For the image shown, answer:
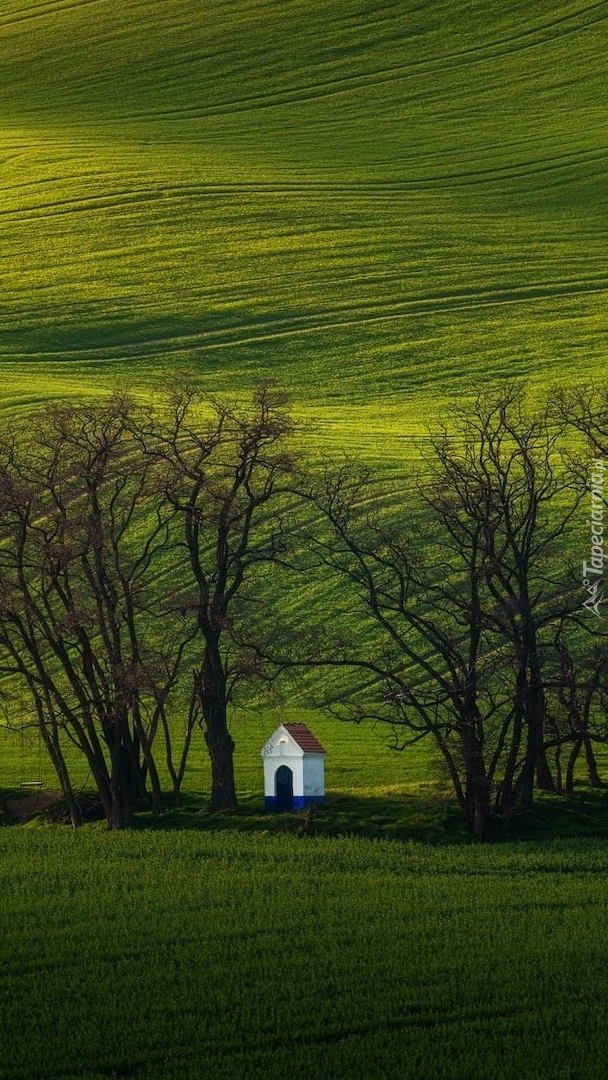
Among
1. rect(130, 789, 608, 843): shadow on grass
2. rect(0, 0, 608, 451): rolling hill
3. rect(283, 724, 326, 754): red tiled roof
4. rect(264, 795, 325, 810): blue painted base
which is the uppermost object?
rect(0, 0, 608, 451): rolling hill

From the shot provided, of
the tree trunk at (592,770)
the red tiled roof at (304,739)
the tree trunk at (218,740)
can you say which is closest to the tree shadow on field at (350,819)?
the tree trunk at (218,740)

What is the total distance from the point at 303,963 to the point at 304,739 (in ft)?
52.8

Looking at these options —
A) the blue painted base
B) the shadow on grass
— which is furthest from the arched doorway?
the shadow on grass

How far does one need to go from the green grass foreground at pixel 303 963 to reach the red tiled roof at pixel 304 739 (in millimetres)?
5804

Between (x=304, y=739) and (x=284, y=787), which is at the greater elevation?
(x=304, y=739)

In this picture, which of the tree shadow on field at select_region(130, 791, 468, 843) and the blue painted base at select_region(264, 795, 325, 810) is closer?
the tree shadow on field at select_region(130, 791, 468, 843)

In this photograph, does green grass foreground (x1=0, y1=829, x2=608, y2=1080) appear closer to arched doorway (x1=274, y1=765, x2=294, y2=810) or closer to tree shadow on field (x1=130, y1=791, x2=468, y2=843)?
tree shadow on field (x1=130, y1=791, x2=468, y2=843)

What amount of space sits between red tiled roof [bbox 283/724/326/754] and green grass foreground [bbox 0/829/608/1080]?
5804 millimetres

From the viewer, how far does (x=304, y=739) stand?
3809cm

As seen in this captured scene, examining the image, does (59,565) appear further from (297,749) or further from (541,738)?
(541,738)

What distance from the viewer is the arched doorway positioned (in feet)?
125

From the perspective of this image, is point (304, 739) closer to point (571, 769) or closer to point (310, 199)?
point (571, 769)

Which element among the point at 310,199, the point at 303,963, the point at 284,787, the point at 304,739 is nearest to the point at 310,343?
the point at 310,199

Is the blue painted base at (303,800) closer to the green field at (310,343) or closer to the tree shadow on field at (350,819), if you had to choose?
the tree shadow on field at (350,819)
